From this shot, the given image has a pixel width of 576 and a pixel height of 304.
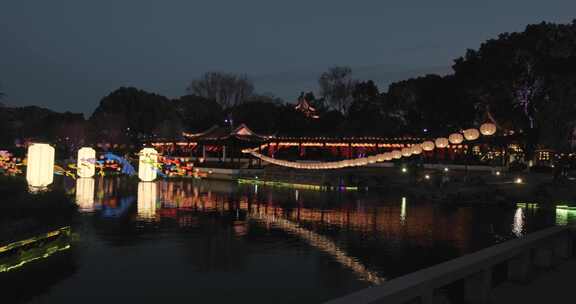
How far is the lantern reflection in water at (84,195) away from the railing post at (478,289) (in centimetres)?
1483

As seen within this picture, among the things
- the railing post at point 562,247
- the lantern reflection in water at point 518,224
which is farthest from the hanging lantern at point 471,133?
the railing post at point 562,247

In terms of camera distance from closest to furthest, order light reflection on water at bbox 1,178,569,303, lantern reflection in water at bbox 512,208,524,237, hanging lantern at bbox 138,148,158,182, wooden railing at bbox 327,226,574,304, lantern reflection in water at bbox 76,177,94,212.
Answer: wooden railing at bbox 327,226,574,304 → light reflection on water at bbox 1,178,569,303 → lantern reflection in water at bbox 512,208,524,237 → lantern reflection in water at bbox 76,177,94,212 → hanging lantern at bbox 138,148,158,182

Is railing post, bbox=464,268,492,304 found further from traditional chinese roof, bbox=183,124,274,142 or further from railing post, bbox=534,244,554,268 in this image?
traditional chinese roof, bbox=183,124,274,142

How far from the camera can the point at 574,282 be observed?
783 cm

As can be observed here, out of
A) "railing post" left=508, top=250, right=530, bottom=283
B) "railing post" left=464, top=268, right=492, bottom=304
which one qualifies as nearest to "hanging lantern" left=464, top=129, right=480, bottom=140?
"railing post" left=508, top=250, right=530, bottom=283

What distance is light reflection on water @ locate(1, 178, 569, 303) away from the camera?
9195 millimetres

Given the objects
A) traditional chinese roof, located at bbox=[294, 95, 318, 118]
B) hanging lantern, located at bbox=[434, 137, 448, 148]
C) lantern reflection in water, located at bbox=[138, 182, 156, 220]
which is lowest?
lantern reflection in water, located at bbox=[138, 182, 156, 220]

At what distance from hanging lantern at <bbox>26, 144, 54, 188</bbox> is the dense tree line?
18.6 ft

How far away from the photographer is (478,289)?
671 cm

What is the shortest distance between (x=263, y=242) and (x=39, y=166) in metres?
10.7

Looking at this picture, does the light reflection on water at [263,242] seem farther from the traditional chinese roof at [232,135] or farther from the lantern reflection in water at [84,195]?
the traditional chinese roof at [232,135]

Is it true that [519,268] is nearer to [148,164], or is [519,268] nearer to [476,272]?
[476,272]

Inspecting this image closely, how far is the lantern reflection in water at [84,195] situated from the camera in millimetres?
19131

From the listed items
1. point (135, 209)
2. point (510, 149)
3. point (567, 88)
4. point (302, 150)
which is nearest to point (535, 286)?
point (135, 209)
